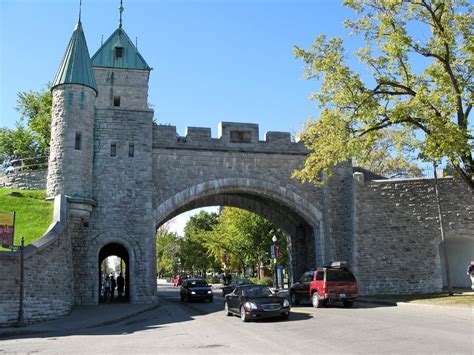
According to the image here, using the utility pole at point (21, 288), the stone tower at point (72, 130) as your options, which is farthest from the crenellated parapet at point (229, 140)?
the utility pole at point (21, 288)

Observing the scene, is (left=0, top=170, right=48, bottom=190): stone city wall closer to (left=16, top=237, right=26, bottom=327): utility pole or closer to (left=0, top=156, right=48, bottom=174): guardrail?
(left=0, top=156, right=48, bottom=174): guardrail

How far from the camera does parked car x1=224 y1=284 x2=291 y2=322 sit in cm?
1368

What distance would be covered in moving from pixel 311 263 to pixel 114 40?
19.9 meters

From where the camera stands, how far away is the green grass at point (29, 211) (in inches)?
725

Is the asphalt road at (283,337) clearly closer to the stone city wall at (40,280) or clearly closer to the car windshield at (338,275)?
the stone city wall at (40,280)

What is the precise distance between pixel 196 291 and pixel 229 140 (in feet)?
28.7

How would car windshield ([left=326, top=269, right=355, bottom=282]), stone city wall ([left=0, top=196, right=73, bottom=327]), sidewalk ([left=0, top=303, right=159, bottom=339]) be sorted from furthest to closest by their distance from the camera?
car windshield ([left=326, top=269, right=355, bottom=282]), stone city wall ([left=0, top=196, right=73, bottom=327]), sidewalk ([left=0, top=303, right=159, bottom=339])

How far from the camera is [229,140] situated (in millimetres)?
25000

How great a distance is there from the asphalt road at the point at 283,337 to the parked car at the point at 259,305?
30cm

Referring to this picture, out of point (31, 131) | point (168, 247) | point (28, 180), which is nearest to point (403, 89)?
point (28, 180)

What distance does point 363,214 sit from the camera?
24.7m

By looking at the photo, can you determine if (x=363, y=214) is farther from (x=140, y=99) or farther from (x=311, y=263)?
(x=140, y=99)

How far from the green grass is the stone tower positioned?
0.93m

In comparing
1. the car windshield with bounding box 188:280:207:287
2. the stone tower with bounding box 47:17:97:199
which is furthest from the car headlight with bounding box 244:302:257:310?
the car windshield with bounding box 188:280:207:287
